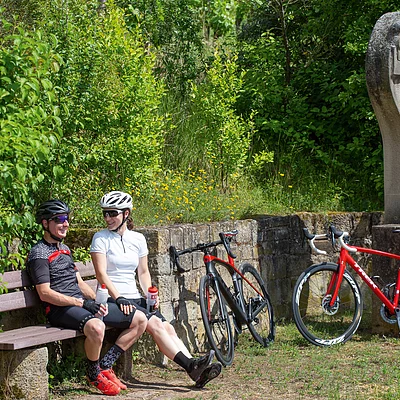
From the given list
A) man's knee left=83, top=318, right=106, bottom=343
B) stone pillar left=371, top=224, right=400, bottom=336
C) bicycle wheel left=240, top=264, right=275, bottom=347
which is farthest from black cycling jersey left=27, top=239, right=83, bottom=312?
stone pillar left=371, top=224, right=400, bottom=336

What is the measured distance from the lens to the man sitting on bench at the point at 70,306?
6.82 m

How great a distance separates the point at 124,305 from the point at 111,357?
41 cm

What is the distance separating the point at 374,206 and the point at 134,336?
5.75 m

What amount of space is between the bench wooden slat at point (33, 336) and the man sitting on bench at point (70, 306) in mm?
97

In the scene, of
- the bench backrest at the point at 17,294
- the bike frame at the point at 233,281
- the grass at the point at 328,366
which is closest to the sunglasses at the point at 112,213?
the bench backrest at the point at 17,294

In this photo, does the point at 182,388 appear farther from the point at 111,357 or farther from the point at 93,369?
the point at 93,369

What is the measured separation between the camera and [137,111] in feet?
29.6

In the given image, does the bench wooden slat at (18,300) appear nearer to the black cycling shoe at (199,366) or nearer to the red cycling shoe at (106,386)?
the red cycling shoe at (106,386)

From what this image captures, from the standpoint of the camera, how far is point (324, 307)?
869 centimetres

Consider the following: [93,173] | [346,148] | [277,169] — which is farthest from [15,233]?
[346,148]

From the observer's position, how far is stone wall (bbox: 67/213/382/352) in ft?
26.7

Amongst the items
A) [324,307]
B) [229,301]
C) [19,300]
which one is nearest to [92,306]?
[19,300]

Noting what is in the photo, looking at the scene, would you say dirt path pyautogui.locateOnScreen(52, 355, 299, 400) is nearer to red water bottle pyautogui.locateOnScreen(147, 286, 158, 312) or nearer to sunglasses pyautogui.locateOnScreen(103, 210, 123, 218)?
red water bottle pyautogui.locateOnScreen(147, 286, 158, 312)

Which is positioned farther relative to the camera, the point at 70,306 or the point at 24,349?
the point at 70,306
